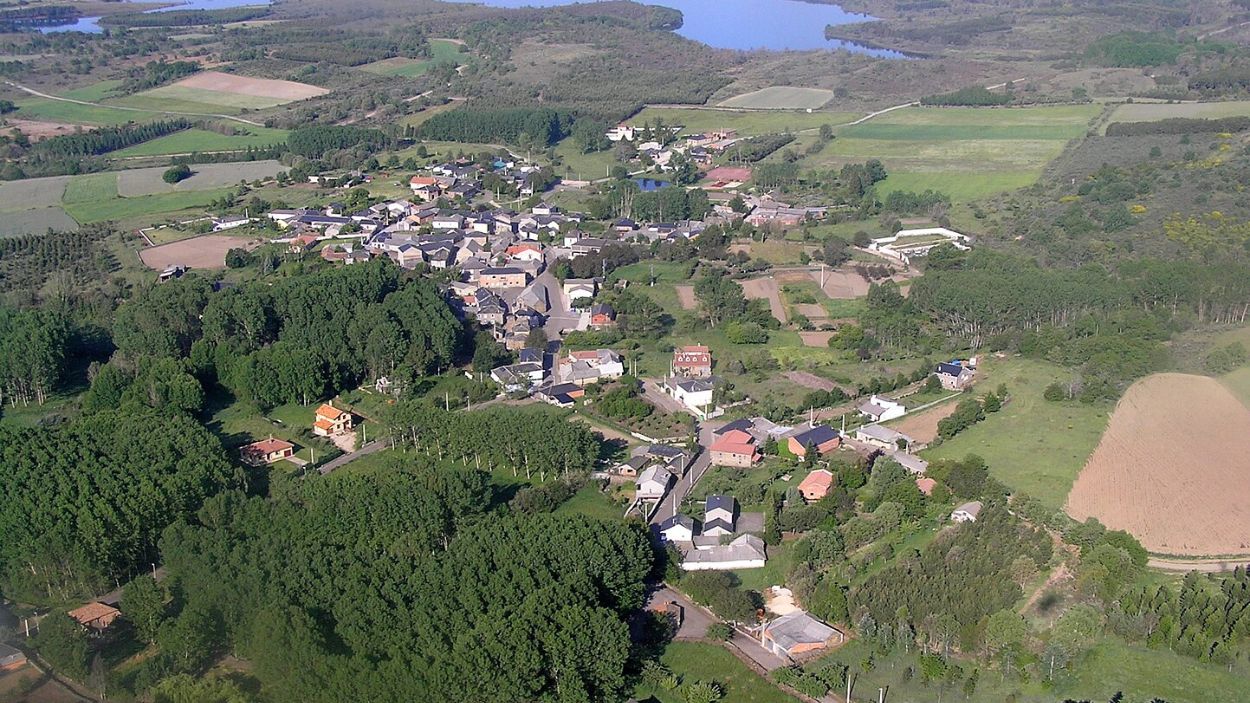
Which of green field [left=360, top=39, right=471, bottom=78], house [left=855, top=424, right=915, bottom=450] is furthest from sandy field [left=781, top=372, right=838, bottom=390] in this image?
green field [left=360, top=39, right=471, bottom=78]

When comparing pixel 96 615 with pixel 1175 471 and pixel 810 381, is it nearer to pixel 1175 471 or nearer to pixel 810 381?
pixel 810 381

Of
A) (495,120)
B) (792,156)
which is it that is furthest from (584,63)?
(792,156)

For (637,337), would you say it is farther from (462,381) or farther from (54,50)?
(54,50)

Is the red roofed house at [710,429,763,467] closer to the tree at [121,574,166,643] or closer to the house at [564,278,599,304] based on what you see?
the tree at [121,574,166,643]

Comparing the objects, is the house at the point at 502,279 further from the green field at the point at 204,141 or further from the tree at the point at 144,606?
the green field at the point at 204,141

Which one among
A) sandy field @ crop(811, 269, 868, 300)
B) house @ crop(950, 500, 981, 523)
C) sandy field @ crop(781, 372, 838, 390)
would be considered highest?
house @ crop(950, 500, 981, 523)
